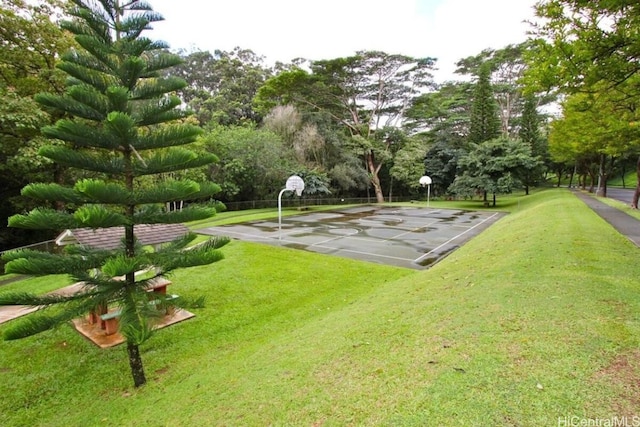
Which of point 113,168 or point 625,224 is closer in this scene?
point 113,168

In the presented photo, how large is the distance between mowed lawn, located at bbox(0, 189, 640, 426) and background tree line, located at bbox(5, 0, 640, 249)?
8.94 feet

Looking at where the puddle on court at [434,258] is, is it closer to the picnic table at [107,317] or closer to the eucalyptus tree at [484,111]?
the picnic table at [107,317]

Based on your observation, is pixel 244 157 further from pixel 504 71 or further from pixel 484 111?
pixel 504 71

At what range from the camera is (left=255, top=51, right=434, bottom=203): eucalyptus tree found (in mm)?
24375

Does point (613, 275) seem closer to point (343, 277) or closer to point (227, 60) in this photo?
point (343, 277)

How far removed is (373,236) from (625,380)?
1122 cm

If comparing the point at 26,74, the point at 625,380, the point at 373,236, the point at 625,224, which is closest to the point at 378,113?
the point at 373,236

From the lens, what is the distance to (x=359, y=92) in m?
27.5

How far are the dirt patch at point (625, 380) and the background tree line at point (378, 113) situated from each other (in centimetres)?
391

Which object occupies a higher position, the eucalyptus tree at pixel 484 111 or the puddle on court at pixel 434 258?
the eucalyptus tree at pixel 484 111

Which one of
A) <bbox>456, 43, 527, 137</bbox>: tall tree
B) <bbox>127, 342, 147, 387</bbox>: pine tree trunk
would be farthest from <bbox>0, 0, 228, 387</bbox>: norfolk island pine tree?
<bbox>456, 43, 527, 137</bbox>: tall tree

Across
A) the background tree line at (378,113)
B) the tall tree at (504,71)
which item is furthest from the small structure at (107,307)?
the tall tree at (504,71)

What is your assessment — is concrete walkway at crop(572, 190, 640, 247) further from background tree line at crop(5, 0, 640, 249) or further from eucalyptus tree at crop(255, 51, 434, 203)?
eucalyptus tree at crop(255, 51, 434, 203)

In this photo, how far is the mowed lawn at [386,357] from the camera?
2262mm
